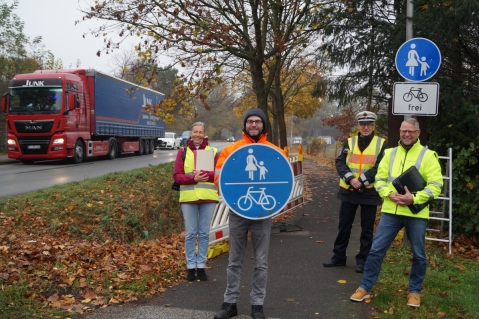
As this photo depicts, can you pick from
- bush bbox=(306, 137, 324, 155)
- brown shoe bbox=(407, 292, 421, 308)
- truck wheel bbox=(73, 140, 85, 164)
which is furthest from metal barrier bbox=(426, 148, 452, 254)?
bush bbox=(306, 137, 324, 155)

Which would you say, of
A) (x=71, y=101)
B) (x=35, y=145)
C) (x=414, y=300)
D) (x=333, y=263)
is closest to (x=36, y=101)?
(x=71, y=101)

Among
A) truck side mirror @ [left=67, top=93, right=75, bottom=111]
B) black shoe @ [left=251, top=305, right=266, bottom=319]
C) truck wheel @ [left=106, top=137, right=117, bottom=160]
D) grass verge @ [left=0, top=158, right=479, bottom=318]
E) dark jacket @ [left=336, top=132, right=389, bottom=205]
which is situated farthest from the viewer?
truck wheel @ [left=106, top=137, right=117, bottom=160]

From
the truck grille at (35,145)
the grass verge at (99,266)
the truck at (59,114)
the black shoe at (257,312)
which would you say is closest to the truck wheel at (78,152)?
the truck at (59,114)

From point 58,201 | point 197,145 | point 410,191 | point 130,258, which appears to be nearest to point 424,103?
point 410,191

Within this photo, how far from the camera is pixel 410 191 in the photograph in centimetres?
535

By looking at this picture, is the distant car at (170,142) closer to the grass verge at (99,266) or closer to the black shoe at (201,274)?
the grass verge at (99,266)

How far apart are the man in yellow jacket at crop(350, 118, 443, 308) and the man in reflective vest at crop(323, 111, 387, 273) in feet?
3.28

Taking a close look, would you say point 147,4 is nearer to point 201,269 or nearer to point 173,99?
point 173,99

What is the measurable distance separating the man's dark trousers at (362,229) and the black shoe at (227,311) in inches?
96.3

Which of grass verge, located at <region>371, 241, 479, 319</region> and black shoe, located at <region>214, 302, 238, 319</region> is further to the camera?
grass verge, located at <region>371, 241, 479, 319</region>

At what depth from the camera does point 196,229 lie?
6543 mm

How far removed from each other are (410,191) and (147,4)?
1194 centimetres

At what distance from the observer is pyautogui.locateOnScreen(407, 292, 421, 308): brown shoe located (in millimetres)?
5355

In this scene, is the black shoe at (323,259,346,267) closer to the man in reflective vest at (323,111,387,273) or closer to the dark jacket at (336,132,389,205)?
the man in reflective vest at (323,111,387,273)
